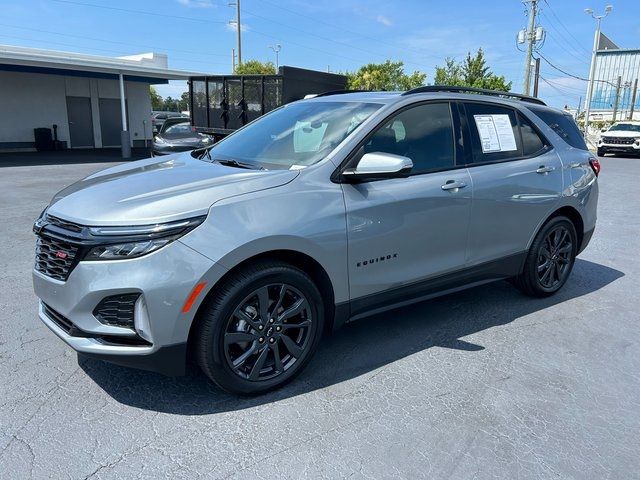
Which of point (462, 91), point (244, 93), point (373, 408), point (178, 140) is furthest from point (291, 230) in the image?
point (178, 140)

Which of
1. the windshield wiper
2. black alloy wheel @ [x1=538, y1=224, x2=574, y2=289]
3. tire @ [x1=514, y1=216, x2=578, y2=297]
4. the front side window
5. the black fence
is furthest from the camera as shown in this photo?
the black fence

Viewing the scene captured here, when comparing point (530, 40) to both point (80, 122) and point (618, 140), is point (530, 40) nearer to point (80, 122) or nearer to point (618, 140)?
point (618, 140)

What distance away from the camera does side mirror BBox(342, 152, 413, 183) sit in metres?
3.10

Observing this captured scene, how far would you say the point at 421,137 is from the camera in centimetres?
375

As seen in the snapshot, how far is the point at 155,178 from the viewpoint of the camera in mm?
3160

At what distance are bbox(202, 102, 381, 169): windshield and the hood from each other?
0.30 meters

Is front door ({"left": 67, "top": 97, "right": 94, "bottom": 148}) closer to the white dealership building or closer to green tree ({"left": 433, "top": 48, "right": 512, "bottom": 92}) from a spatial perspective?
the white dealership building

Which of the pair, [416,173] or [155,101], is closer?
[416,173]

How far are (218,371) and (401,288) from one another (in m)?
1.42

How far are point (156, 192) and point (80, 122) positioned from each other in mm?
23526

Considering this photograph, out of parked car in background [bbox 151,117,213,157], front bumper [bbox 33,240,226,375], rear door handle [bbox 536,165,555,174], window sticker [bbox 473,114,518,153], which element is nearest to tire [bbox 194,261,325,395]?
front bumper [bbox 33,240,226,375]

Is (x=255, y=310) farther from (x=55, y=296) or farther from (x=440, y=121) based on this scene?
(x=440, y=121)

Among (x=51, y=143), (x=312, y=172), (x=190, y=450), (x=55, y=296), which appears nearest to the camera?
(x=190, y=450)

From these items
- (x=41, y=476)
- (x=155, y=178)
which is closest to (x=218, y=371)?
(x=41, y=476)
